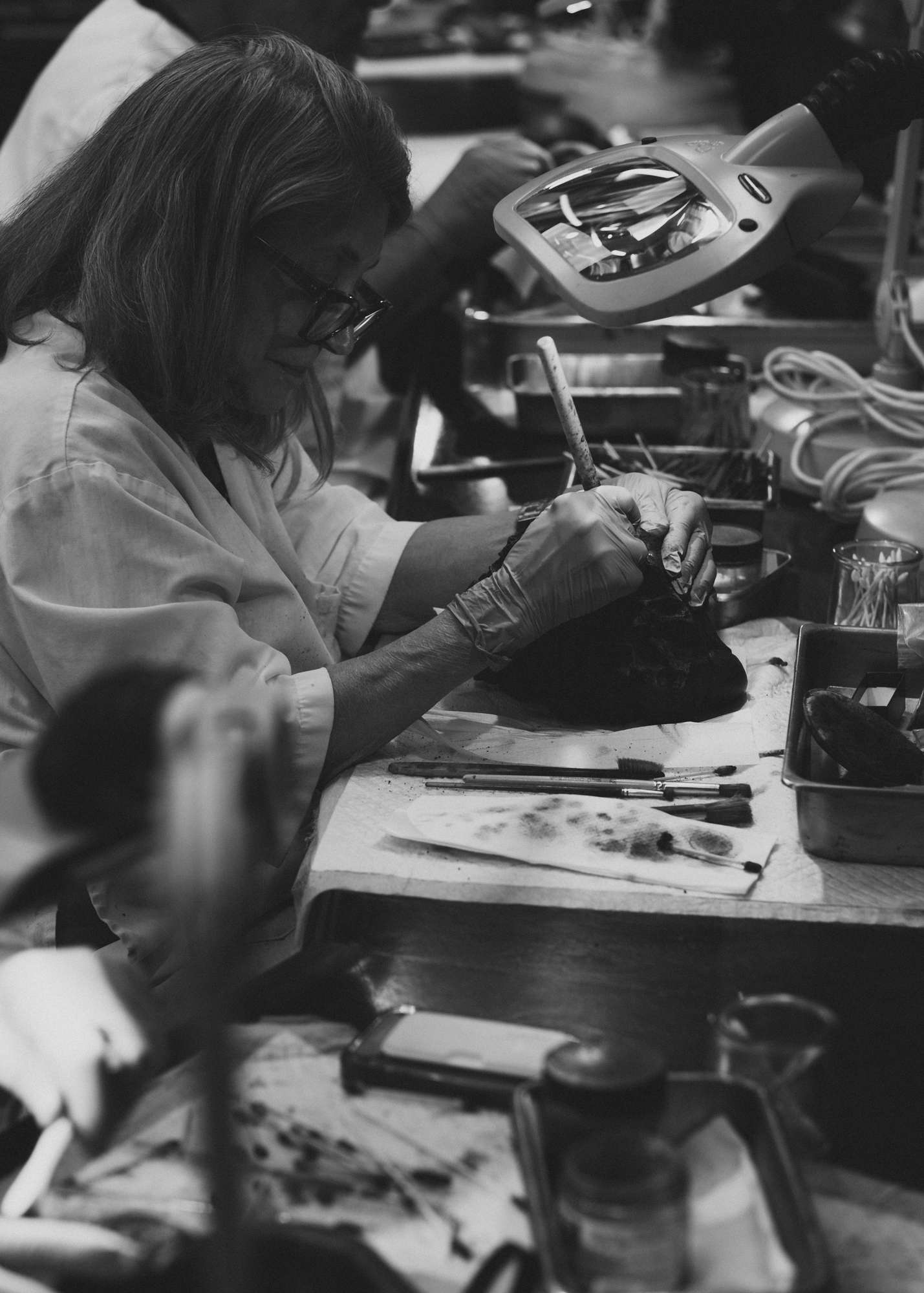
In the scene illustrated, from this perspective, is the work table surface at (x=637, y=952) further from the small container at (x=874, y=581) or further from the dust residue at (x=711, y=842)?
the small container at (x=874, y=581)

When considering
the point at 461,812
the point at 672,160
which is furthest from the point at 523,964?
the point at 672,160

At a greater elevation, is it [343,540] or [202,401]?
[202,401]

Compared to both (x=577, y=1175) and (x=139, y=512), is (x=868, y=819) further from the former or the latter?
(x=139, y=512)

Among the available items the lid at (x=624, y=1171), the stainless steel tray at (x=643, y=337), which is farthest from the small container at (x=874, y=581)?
the stainless steel tray at (x=643, y=337)

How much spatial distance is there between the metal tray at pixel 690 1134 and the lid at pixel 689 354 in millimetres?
2165

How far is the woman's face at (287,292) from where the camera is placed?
5.85 feet

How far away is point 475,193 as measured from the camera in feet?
10.7

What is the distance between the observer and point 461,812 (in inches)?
63.6

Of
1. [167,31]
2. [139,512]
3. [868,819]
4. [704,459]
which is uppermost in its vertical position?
[167,31]

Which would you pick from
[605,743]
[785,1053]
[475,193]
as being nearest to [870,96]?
[605,743]

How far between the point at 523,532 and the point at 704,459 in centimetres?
67

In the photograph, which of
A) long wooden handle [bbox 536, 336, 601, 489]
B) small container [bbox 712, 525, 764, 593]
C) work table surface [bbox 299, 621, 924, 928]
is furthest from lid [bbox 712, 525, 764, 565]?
work table surface [bbox 299, 621, 924, 928]

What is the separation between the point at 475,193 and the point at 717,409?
945 millimetres

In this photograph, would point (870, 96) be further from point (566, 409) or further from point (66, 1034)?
point (66, 1034)
